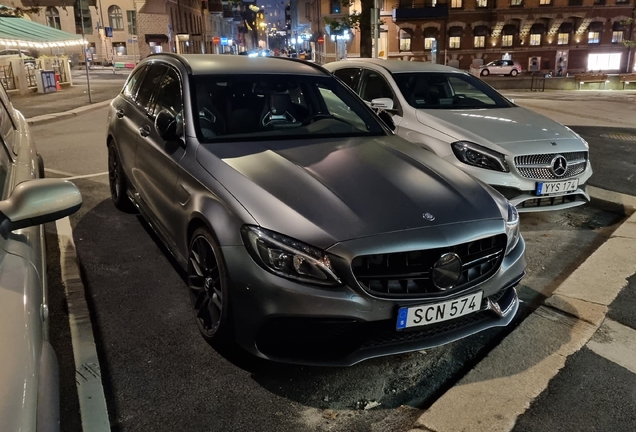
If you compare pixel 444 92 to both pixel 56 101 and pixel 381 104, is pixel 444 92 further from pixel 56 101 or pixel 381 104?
pixel 56 101

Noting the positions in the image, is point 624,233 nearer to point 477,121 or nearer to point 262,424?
point 477,121

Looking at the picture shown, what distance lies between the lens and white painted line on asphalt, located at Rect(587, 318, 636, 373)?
3.29 metres

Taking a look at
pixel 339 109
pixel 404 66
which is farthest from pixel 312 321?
pixel 404 66

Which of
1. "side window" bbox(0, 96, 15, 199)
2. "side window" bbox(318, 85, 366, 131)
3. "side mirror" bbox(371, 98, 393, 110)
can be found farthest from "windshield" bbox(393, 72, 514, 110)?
"side window" bbox(0, 96, 15, 199)

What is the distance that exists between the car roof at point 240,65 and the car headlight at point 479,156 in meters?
1.74

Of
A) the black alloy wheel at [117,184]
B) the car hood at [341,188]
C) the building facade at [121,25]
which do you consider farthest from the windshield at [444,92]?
the building facade at [121,25]

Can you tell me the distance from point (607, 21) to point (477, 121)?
49.3 metres

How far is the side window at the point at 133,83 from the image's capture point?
5459 mm

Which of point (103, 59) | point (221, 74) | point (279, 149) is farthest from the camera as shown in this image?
point (103, 59)

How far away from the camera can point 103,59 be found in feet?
188

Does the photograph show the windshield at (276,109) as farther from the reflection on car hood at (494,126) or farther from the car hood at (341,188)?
the reflection on car hood at (494,126)

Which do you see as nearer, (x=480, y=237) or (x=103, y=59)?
(x=480, y=237)

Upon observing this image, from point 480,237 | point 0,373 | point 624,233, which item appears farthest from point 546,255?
point 0,373

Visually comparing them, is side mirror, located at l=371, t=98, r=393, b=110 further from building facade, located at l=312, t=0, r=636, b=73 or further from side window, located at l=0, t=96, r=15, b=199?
building facade, located at l=312, t=0, r=636, b=73
